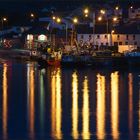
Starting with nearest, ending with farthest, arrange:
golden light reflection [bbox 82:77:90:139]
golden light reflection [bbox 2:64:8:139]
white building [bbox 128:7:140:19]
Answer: golden light reflection [bbox 82:77:90:139] → golden light reflection [bbox 2:64:8:139] → white building [bbox 128:7:140:19]

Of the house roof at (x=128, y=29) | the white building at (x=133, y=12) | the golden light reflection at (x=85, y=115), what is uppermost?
the white building at (x=133, y=12)

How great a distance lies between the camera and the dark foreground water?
6.54 meters

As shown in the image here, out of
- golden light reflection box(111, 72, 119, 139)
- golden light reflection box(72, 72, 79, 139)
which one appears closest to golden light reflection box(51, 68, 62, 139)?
golden light reflection box(72, 72, 79, 139)

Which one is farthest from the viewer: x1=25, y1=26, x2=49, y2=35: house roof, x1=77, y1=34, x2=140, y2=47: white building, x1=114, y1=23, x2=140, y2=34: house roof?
x1=25, y1=26, x2=49, y2=35: house roof

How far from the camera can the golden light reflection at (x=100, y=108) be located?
257 inches

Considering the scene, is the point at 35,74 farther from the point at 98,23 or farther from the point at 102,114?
the point at 98,23

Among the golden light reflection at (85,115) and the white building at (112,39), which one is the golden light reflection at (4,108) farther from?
the white building at (112,39)

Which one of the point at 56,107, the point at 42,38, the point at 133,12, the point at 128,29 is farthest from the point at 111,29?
the point at 56,107

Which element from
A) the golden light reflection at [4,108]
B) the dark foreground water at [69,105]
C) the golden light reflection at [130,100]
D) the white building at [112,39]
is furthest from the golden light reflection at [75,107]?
the white building at [112,39]

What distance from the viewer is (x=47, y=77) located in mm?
11906

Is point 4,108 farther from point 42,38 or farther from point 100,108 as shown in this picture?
point 42,38

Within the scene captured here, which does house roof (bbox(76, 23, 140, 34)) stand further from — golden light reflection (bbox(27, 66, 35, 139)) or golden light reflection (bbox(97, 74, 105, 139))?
golden light reflection (bbox(97, 74, 105, 139))

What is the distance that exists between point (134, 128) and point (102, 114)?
2.86 feet

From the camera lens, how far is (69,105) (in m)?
8.17
